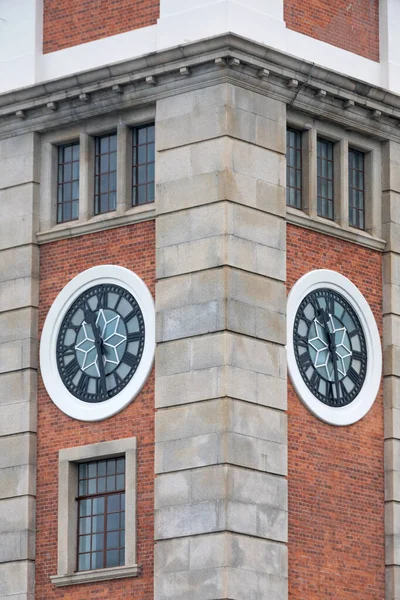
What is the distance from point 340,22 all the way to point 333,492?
9708 millimetres

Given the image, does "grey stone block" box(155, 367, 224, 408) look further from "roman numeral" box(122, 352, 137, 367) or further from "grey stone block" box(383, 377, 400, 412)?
A: "grey stone block" box(383, 377, 400, 412)

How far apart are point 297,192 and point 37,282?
5.41m

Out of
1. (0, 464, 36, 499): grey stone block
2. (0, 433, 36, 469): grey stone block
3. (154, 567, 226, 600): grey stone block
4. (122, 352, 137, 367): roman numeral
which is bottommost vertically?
(154, 567, 226, 600): grey stone block

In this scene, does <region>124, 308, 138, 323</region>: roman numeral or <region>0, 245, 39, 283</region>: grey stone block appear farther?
<region>0, 245, 39, 283</region>: grey stone block

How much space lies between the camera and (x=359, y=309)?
47.8m

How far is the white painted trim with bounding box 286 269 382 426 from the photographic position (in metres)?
46.0

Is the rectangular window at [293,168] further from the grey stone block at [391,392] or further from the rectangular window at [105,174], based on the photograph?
the grey stone block at [391,392]

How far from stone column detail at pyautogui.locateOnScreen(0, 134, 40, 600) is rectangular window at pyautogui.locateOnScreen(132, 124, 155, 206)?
221cm

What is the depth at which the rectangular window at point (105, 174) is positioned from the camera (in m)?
A: 47.6

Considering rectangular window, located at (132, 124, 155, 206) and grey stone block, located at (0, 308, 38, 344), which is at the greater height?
rectangular window, located at (132, 124, 155, 206)

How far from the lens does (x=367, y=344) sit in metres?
47.8

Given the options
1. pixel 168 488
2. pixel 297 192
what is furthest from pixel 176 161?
pixel 168 488

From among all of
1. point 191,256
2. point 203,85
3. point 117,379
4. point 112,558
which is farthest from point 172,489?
point 203,85

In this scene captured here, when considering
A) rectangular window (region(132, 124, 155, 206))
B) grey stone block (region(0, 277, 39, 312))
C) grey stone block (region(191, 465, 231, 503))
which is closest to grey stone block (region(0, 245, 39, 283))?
grey stone block (region(0, 277, 39, 312))
